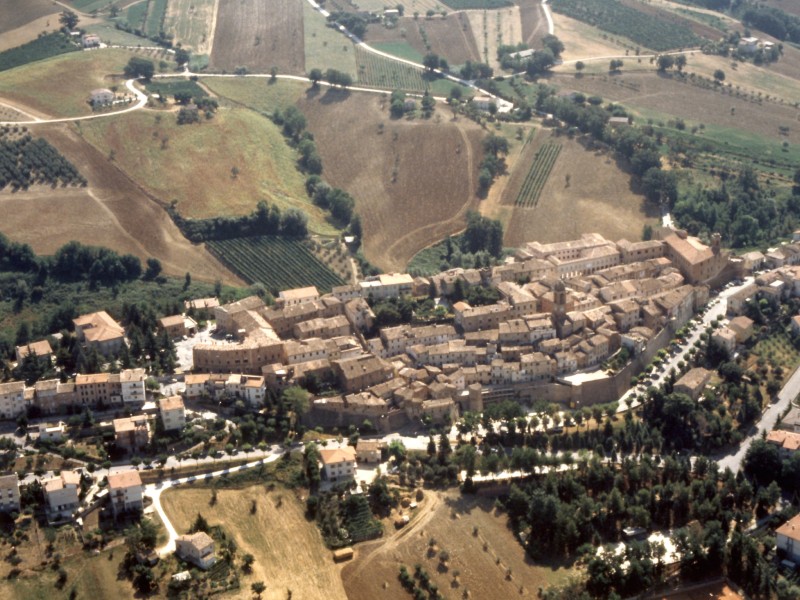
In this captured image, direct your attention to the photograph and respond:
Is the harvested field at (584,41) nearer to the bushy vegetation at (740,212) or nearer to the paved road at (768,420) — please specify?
the bushy vegetation at (740,212)

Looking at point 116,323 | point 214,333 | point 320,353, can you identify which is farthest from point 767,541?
point 116,323

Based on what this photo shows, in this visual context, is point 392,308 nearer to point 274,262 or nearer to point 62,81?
point 274,262

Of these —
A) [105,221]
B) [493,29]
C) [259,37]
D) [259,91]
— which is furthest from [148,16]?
[105,221]

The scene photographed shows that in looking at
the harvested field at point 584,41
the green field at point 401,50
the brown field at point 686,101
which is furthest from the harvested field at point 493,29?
the brown field at point 686,101

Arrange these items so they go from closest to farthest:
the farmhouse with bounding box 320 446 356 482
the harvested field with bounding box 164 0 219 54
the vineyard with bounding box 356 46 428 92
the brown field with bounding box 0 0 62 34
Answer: the farmhouse with bounding box 320 446 356 482 < the vineyard with bounding box 356 46 428 92 < the brown field with bounding box 0 0 62 34 < the harvested field with bounding box 164 0 219 54

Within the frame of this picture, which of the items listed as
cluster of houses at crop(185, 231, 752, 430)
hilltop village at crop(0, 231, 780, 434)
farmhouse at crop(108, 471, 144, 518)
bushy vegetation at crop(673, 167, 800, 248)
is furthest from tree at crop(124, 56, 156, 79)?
farmhouse at crop(108, 471, 144, 518)

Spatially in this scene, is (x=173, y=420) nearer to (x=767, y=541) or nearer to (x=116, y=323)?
(x=116, y=323)

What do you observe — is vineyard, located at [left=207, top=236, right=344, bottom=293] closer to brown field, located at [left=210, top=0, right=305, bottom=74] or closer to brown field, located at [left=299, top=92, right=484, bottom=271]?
brown field, located at [left=299, top=92, right=484, bottom=271]
